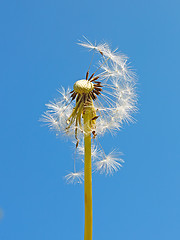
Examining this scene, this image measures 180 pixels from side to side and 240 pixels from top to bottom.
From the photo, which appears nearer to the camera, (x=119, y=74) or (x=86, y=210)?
(x=86, y=210)

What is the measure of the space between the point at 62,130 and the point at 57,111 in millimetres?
737

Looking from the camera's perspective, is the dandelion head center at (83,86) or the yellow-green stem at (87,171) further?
the dandelion head center at (83,86)

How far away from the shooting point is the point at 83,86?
11438 mm

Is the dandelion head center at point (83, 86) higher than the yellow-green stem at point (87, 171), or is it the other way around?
the dandelion head center at point (83, 86)

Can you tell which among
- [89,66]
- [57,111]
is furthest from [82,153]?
[89,66]

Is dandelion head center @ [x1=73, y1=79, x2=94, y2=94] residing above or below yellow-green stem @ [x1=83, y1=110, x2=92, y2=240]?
above

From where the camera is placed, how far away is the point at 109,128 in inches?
470

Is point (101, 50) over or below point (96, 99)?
over

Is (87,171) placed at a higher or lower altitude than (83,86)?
lower

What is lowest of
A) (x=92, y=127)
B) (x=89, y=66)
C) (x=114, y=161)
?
(x=114, y=161)

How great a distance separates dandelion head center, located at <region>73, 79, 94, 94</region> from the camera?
37.6 ft

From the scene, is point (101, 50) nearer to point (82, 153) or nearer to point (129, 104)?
point (129, 104)

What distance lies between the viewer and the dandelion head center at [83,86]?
1145cm

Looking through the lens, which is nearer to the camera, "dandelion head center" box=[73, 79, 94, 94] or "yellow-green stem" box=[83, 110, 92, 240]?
"yellow-green stem" box=[83, 110, 92, 240]
